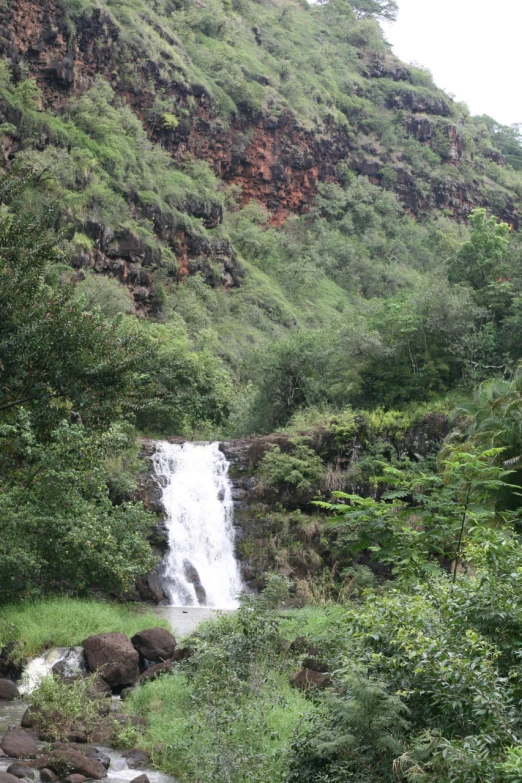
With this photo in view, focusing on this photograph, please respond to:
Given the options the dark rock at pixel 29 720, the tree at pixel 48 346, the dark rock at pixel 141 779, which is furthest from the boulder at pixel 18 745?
the tree at pixel 48 346

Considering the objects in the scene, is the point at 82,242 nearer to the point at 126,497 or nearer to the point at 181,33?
the point at 126,497

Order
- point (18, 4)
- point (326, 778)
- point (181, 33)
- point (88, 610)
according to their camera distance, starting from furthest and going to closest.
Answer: point (181, 33) → point (18, 4) → point (88, 610) → point (326, 778)

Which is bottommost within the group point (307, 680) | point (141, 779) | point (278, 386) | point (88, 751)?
point (88, 751)

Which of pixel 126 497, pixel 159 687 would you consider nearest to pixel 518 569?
pixel 159 687

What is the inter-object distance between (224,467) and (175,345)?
33.6 ft

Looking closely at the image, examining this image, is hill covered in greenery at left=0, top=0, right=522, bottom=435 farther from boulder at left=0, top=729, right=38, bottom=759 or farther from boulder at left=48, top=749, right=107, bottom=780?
boulder at left=48, top=749, right=107, bottom=780

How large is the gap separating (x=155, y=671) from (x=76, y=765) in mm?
4064

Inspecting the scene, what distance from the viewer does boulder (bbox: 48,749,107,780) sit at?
9250 millimetres

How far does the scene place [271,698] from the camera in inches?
397

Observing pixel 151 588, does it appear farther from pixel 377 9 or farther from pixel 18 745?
pixel 377 9

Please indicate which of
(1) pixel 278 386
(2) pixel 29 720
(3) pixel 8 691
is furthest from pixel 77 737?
(1) pixel 278 386

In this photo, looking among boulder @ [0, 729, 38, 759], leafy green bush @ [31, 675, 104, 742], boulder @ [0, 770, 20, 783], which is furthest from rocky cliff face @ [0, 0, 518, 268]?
boulder @ [0, 770, 20, 783]

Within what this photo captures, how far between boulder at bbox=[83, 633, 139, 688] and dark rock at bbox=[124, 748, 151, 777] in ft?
9.50

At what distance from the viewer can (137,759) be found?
1001 centimetres
